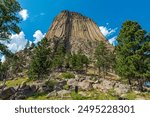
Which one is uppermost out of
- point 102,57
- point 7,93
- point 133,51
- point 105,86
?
point 102,57

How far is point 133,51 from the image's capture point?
44.7 meters

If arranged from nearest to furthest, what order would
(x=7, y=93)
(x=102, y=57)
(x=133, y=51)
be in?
(x=7, y=93), (x=133, y=51), (x=102, y=57)

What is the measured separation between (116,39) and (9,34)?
66.9 ft

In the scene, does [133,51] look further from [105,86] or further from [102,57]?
[102,57]

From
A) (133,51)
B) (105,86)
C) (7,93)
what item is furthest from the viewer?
(133,51)

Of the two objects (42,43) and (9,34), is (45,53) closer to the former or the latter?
(42,43)

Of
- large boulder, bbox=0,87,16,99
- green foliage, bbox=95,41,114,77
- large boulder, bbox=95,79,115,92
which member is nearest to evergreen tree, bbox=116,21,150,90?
large boulder, bbox=95,79,115,92

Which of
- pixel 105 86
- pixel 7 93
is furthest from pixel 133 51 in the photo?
pixel 7 93

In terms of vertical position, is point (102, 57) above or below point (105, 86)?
above

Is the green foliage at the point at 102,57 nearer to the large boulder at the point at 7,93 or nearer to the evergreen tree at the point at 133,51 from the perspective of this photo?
the evergreen tree at the point at 133,51

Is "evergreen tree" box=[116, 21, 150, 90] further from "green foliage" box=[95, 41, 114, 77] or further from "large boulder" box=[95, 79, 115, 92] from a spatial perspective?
"green foliage" box=[95, 41, 114, 77]

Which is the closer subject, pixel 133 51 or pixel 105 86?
pixel 105 86

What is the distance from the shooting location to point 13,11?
3309 cm

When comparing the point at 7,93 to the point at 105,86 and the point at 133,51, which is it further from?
the point at 133,51
